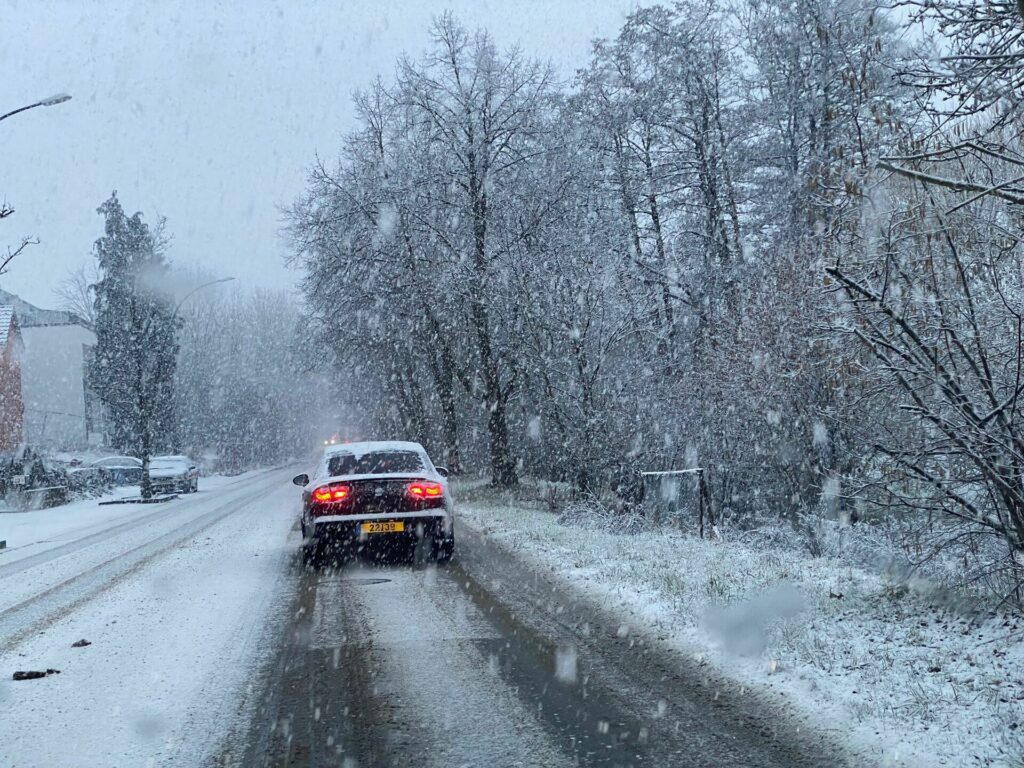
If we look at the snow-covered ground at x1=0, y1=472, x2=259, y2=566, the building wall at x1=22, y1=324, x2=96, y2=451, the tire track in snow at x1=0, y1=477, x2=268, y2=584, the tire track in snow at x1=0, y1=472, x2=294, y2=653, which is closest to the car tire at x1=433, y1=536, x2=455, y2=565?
the tire track in snow at x1=0, y1=472, x2=294, y2=653

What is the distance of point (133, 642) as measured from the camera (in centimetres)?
698

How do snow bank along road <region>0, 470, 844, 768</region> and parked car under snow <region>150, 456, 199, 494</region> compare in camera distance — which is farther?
parked car under snow <region>150, 456, 199, 494</region>

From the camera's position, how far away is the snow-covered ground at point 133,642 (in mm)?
4656

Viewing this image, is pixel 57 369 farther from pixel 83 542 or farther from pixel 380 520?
pixel 380 520

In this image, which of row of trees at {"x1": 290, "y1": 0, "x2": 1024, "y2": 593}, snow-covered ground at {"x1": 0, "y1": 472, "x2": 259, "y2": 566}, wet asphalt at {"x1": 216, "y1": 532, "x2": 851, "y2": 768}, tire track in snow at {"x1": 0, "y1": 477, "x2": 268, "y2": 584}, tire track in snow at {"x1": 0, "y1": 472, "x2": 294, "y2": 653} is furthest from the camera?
snow-covered ground at {"x1": 0, "y1": 472, "x2": 259, "y2": 566}

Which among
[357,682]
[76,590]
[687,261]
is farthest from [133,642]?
[687,261]

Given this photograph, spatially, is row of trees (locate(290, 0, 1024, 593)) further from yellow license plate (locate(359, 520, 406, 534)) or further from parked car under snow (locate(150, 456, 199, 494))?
parked car under snow (locate(150, 456, 199, 494))

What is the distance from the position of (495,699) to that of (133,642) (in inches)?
132

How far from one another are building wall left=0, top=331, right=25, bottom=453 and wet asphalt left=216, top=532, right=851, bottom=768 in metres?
40.6

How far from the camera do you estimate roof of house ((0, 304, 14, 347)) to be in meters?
43.4

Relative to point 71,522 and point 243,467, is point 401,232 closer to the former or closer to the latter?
point 71,522

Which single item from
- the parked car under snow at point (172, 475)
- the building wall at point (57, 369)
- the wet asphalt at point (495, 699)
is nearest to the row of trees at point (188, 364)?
the parked car under snow at point (172, 475)

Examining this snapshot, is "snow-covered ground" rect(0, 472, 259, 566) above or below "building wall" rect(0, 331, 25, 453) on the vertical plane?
below

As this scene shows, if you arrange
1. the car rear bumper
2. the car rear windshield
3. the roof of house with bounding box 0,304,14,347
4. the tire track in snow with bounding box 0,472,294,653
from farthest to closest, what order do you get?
the roof of house with bounding box 0,304,14,347, the car rear windshield, the car rear bumper, the tire track in snow with bounding box 0,472,294,653
